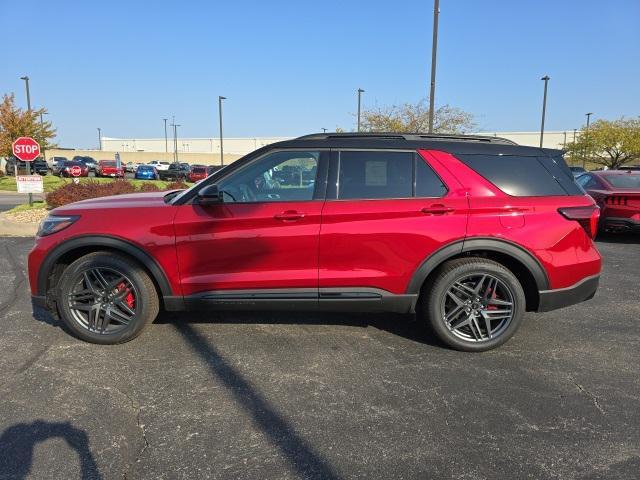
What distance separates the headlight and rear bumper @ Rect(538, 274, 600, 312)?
12.9 ft

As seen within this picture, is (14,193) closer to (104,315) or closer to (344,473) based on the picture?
(104,315)

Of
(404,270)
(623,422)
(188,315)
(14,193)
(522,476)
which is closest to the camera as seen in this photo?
(522,476)

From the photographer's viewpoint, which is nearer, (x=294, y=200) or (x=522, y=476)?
(x=522, y=476)

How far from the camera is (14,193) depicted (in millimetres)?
22719

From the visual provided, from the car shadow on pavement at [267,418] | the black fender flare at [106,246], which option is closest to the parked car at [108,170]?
the black fender flare at [106,246]

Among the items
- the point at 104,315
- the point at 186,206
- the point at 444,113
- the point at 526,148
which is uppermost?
the point at 444,113

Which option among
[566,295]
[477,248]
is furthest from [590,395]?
[477,248]

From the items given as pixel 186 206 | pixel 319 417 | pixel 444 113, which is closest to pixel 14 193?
pixel 444 113

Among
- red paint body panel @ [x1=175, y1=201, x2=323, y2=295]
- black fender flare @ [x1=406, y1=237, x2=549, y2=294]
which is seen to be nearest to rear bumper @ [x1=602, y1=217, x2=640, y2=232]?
black fender flare @ [x1=406, y1=237, x2=549, y2=294]

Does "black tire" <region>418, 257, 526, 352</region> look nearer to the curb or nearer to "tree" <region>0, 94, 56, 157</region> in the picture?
the curb

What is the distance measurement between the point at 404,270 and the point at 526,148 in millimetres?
1468

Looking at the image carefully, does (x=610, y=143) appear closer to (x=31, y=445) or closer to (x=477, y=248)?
(x=477, y=248)

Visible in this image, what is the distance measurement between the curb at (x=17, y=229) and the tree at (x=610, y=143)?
142 ft

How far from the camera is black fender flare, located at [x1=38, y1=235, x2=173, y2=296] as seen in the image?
3.81 meters
